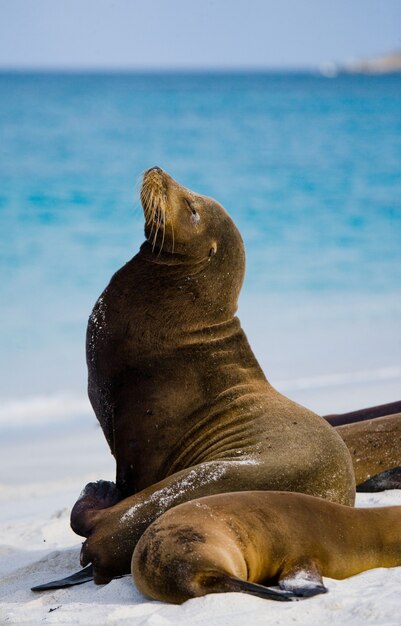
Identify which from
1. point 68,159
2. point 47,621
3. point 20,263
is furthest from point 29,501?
point 68,159

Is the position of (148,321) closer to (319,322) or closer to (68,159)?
(319,322)

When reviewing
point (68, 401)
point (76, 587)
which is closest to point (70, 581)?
point (76, 587)

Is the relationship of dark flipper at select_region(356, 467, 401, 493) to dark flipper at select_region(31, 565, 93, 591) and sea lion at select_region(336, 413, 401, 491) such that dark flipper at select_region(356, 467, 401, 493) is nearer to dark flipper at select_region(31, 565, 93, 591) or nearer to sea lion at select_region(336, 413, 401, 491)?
sea lion at select_region(336, 413, 401, 491)

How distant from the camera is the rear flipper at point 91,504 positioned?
5.61m

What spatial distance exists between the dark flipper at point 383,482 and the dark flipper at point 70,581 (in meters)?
2.07

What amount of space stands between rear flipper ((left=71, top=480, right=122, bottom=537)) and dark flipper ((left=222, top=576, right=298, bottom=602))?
124 cm

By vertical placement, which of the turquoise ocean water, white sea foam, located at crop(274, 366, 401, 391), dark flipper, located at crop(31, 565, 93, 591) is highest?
the turquoise ocean water

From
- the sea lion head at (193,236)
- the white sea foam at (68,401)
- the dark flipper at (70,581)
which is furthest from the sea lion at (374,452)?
the white sea foam at (68,401)

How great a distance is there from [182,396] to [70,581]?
3.21 feet

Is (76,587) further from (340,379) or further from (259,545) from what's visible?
(340,379)

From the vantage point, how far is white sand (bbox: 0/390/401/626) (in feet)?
14.1

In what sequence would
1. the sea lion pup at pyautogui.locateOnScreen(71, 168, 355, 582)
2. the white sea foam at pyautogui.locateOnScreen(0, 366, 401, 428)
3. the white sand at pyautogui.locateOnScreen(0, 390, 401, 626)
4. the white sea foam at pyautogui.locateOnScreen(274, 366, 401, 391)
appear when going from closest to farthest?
the white sand at pyautogui.locateOnScreen(0, 390, 401, 626), the sea lion pup at pyautogui.locateOnScreen(71, 168, 355, 582), the white sea foam at pyautogui.locateOnScreen(0, 366, 401, 428), the white sea foam at pyautogui.locateOnScreen(274, 366, 401, 391)

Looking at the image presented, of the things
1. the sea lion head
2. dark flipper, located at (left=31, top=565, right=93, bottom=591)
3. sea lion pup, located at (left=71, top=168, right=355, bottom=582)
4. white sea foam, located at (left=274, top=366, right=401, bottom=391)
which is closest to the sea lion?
sea lion pup, located at (left=71, top=168, right=355, bottom=582)

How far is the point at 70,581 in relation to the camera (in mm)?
5312
